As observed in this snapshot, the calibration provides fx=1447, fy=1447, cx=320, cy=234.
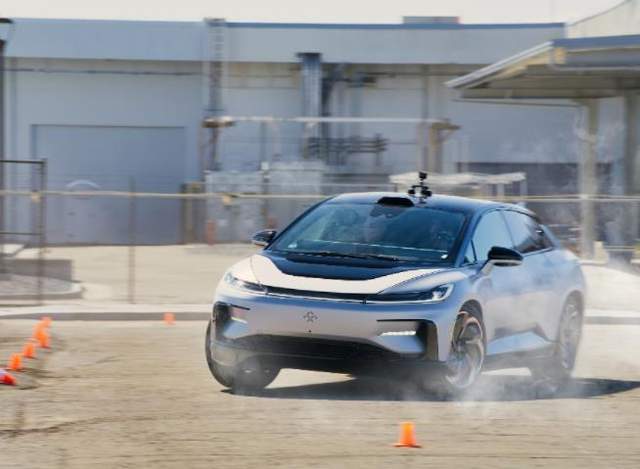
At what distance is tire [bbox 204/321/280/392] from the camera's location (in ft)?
33.4

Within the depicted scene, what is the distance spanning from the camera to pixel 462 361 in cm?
1004

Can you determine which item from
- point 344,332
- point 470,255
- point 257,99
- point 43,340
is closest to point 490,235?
point 470,255

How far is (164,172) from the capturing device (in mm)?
42438

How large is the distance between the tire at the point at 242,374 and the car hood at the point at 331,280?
0.56m

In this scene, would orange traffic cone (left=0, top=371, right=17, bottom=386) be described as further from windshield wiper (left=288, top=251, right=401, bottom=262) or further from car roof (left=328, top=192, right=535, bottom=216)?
car roof (left=328, top=192, right=535, bottom=216)

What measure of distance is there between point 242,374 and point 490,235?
228 cm

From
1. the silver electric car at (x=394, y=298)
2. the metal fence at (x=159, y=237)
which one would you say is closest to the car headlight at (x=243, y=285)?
the silver electric car at (x=394, y=298)

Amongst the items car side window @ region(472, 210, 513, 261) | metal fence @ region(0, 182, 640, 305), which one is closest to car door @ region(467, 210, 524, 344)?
car side window @ region(472, 210, 513, 261)

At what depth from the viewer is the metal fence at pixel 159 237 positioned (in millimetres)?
21297

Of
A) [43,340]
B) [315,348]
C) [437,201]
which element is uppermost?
[437,201]

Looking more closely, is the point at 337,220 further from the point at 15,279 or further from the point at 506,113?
the point at 506,113

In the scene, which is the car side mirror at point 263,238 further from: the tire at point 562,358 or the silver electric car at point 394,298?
the tire at point 562,358

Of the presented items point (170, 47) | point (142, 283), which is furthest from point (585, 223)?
point (170, 47)

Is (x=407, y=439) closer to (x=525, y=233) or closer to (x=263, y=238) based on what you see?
(x=263, y=238)
